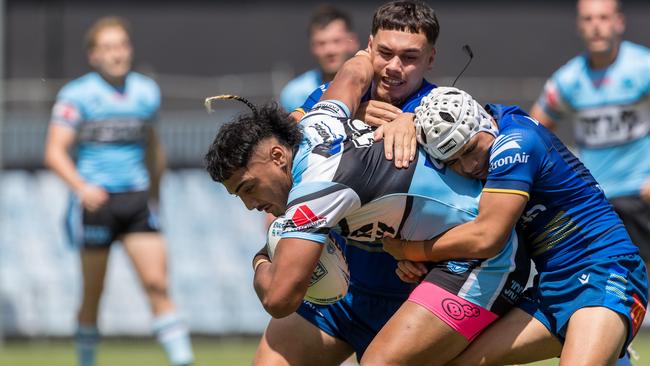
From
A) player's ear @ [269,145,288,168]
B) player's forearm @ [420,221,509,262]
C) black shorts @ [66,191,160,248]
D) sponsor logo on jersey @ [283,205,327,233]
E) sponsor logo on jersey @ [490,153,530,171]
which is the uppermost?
sponsor logo on jersey @ [490,153,530,171]

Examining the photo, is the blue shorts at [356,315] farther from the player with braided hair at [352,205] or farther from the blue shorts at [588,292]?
the blue shorts at [588,292]

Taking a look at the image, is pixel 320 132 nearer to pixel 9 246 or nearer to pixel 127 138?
pixel 127 138

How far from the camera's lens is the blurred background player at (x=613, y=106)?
829 cm

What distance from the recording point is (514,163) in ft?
16.0

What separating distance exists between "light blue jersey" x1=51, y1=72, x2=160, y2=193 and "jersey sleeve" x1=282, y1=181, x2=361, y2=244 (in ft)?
15.8

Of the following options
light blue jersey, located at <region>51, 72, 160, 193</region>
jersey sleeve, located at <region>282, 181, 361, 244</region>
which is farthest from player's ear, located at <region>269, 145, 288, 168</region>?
light blue jersey, located at <region>51, 72, 160, 193</region>

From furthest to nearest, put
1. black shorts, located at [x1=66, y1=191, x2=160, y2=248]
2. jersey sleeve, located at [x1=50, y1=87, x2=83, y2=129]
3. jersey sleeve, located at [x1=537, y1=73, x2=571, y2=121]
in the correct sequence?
jersey sleeve, located at [x1=50, y1=87, x2=83, y2=129]
black shorts, located at [x1=66, y1=191, x2=160, y2=248]
jersey sleeve, located at [x1=537, y1=73, x2=571, y2=121]

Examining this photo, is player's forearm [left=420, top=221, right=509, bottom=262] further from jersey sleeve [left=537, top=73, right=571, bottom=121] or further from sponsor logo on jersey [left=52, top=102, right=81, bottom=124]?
sponsor logo on jersey [left=52, top=102, right=81, bottom=124]

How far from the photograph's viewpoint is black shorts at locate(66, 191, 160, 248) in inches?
354

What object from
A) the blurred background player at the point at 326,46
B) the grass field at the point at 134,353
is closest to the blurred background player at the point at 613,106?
the blurred background player at the point at 326,46

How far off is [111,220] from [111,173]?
46 centimetres

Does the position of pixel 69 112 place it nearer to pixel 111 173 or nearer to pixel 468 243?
pixel 111 173

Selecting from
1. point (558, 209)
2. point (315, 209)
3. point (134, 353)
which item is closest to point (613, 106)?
point (558, 209)

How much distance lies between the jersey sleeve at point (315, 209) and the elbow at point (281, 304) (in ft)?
0.80
